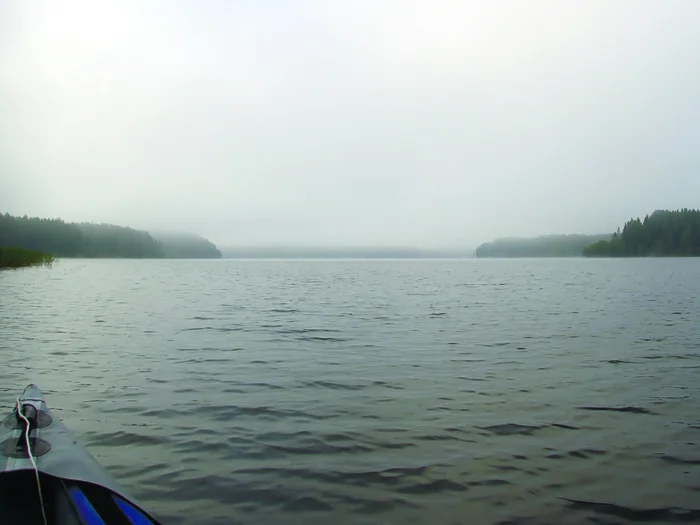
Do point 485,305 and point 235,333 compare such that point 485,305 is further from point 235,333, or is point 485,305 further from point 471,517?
point 471,517

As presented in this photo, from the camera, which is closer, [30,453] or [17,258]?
[30,453]

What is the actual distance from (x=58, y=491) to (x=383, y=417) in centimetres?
637

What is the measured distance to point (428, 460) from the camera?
24.4 feet

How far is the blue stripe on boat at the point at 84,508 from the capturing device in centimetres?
397

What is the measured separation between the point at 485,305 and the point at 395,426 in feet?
81.0

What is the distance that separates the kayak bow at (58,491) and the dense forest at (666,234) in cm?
22383

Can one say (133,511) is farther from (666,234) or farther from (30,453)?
(666,234)

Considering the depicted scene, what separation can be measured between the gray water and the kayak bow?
1.69m

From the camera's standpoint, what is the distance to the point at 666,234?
623 ft

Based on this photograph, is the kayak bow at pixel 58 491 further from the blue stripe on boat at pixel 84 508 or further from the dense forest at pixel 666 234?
the dense forest at pixel 666 234

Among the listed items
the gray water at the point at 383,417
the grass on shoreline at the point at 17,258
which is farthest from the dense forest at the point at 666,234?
the grass on shoreline at the point at 17,258

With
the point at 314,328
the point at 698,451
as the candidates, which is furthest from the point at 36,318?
the point at 698,451

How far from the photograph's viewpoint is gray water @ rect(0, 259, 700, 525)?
6.27m

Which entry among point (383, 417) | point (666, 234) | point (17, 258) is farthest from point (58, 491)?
point (666, 234)
